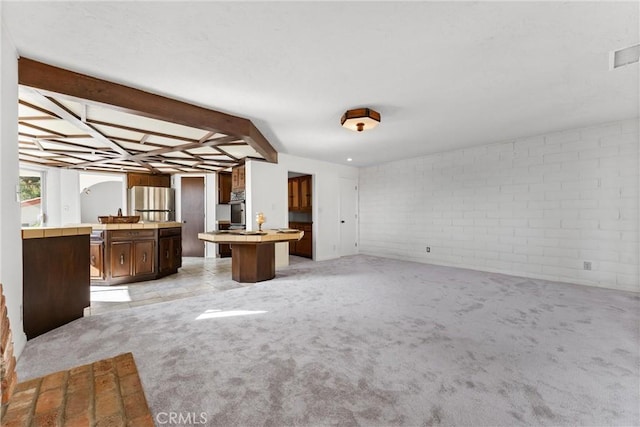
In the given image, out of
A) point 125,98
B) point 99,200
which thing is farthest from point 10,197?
point 99,200

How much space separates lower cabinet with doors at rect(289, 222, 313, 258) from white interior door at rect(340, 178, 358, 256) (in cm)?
89

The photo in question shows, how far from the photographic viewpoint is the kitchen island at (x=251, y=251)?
4.11m

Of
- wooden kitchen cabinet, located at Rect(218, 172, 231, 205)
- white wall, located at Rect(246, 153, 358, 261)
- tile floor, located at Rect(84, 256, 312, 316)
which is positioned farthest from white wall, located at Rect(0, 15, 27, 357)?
wooden kitchen cabinet, located at Rect(218, 172, 231, 205)

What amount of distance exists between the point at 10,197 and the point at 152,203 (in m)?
5.83

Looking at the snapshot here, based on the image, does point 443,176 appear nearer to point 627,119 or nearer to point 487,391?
point 627,119

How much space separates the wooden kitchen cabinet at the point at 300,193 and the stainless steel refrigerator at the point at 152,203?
3.33 metres

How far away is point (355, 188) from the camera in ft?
24.7

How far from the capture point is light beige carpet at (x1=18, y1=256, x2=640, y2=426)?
151 cm

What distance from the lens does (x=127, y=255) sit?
13.9ft

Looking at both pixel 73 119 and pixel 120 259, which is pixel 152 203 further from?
pixel 73 119

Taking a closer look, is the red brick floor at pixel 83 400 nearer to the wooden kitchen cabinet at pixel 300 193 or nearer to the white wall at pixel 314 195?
the white wall at pixel 314 195

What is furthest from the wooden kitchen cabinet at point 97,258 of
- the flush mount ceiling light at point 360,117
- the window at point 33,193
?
the flush mount ceiling light at point 360,117

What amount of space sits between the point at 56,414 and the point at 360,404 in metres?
1.35

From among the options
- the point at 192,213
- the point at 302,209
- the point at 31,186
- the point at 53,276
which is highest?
the point at 31,186
